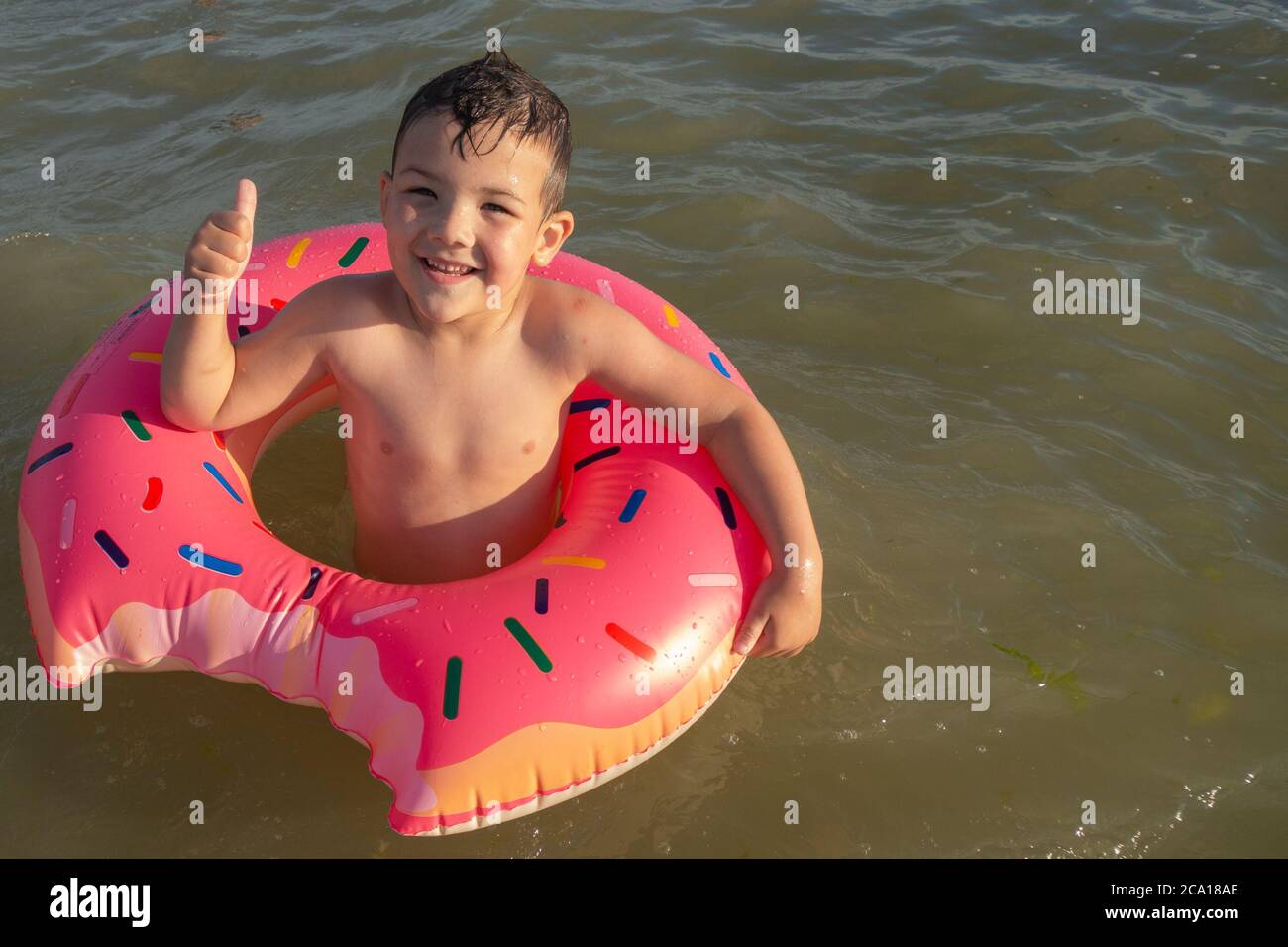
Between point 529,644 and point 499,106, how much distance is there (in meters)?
1.07

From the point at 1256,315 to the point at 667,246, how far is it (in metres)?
2.28

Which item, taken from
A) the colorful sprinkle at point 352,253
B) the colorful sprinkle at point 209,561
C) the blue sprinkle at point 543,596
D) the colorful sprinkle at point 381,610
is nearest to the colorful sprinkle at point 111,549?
the colorful sprinkle at point 209,561

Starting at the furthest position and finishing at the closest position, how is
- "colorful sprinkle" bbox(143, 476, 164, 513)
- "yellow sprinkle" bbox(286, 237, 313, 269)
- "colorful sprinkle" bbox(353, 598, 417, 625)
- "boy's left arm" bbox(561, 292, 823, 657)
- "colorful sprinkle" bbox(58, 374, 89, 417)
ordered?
"yellow sprinkle" bbox(286, 237, 313, 269) < "colorful sprinkle" bbox(58, 374, 89, 417) < "boy's left arm" bbox(561, 292, 823, 657) < "colorful sprinkle" bbox(143, 476, 164, 513) < "colorful sprinkle" bbox(353, 598, 417, 625)

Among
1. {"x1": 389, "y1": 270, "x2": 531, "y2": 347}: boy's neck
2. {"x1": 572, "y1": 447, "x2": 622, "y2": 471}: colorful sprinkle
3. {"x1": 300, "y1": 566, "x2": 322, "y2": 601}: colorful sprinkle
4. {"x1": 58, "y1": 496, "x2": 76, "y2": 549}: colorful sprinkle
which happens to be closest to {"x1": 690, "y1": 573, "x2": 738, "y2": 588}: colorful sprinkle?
{"x1": 572, "y1": 447, "x2": 622, "y2": 471}: colorful sprinkle

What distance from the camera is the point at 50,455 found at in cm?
267

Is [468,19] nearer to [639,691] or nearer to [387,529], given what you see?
[387,529]

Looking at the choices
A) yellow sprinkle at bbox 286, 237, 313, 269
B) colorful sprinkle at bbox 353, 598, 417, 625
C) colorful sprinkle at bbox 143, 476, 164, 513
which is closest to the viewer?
colorful sprinkle at bbox 353, 598, 417, 625

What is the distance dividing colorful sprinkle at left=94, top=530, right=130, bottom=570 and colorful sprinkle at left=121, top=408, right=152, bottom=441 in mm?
251

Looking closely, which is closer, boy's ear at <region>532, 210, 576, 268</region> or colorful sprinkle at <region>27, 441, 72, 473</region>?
boy's ear at <region>532, 210, 576, 268</region>

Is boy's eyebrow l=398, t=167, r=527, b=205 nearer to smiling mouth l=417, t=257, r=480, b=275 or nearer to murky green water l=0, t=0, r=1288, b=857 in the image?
smiling mouth l=417, t=257, r=480, b=275

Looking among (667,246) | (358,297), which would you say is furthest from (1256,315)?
(358,297)

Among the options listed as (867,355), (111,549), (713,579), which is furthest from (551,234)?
(867,355)

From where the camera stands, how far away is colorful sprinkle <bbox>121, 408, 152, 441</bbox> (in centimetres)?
263

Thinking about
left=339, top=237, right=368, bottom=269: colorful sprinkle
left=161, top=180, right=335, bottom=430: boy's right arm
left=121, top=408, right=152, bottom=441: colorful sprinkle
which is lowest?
left=121, top=408, right=152, bottom=441: colorful sprinkle
